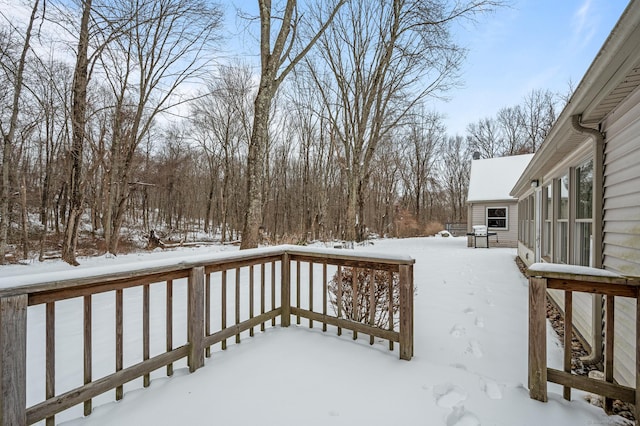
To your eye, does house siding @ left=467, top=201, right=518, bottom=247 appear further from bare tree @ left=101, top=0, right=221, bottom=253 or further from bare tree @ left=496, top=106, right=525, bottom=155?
bare tree @ left=496, top=106, right=525, bottom=155

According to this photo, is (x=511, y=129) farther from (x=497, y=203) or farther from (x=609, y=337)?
(x=609, y=337)

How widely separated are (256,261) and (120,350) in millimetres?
1328

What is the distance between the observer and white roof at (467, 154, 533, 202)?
1384cm

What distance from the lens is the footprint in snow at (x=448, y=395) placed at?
6.70 feet

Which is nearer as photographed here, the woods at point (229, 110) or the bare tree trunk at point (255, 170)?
the bare tree trunk at point (255, 170)

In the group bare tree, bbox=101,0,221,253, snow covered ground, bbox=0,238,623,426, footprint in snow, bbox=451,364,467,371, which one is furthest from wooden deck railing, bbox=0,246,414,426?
bare tree, bbox=101,0,221,253

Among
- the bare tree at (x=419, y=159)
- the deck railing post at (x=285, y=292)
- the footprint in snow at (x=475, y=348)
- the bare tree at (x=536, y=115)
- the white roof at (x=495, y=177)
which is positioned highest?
the bare tree at (x=536, y=115)

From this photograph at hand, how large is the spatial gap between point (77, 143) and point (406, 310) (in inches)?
366

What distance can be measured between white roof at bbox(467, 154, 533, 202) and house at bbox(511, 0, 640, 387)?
10.2 meters

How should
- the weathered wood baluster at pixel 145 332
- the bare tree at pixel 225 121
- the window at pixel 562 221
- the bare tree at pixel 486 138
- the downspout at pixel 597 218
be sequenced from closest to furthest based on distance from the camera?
the weathered wood baluster at pixel 145 332
the downspout at pixel 597 218
the window at pixel 562 221
the bare tree at pixel 225 121
the bare tree at pixel 486 138

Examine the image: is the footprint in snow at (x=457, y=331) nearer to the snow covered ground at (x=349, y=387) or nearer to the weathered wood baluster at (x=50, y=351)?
the snow covered ground at (x=349, y=387)

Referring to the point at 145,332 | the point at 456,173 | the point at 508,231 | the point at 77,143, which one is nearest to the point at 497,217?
the point at 508,231

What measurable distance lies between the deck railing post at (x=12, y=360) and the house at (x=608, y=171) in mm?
3349

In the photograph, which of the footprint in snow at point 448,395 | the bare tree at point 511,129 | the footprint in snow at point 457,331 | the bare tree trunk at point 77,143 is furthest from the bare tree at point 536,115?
the bare tree trunk at point 77,143
